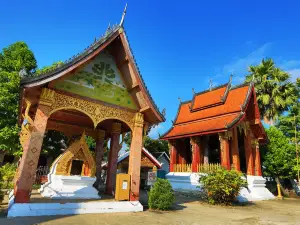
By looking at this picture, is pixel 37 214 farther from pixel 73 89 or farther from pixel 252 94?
pixel 252 94

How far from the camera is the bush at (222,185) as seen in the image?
36.9 ft

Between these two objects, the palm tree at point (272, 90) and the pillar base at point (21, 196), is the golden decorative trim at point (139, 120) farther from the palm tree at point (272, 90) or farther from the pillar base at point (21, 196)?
the palm tree at point (272, 90)

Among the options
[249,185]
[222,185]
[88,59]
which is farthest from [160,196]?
[249,185]

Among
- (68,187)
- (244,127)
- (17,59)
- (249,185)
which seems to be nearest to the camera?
(68,187)

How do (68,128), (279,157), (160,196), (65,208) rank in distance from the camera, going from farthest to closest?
1. (279,157)
2. (68,128)
3. (160,196)
4. (65,208)

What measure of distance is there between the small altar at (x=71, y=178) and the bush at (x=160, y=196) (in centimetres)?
250

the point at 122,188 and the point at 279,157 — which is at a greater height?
the point at 279,157

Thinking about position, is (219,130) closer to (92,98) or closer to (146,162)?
(92,98)

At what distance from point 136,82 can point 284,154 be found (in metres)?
15.7

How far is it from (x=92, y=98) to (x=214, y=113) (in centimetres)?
1201

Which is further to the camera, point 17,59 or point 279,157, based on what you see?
point 17,59

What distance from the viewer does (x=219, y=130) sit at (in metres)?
14.9

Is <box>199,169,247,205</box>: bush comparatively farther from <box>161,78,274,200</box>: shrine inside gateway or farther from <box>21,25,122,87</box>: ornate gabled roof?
<box>21,25,122,87</box>: ornate gabled roof

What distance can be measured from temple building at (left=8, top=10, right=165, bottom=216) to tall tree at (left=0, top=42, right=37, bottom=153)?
10.9m
